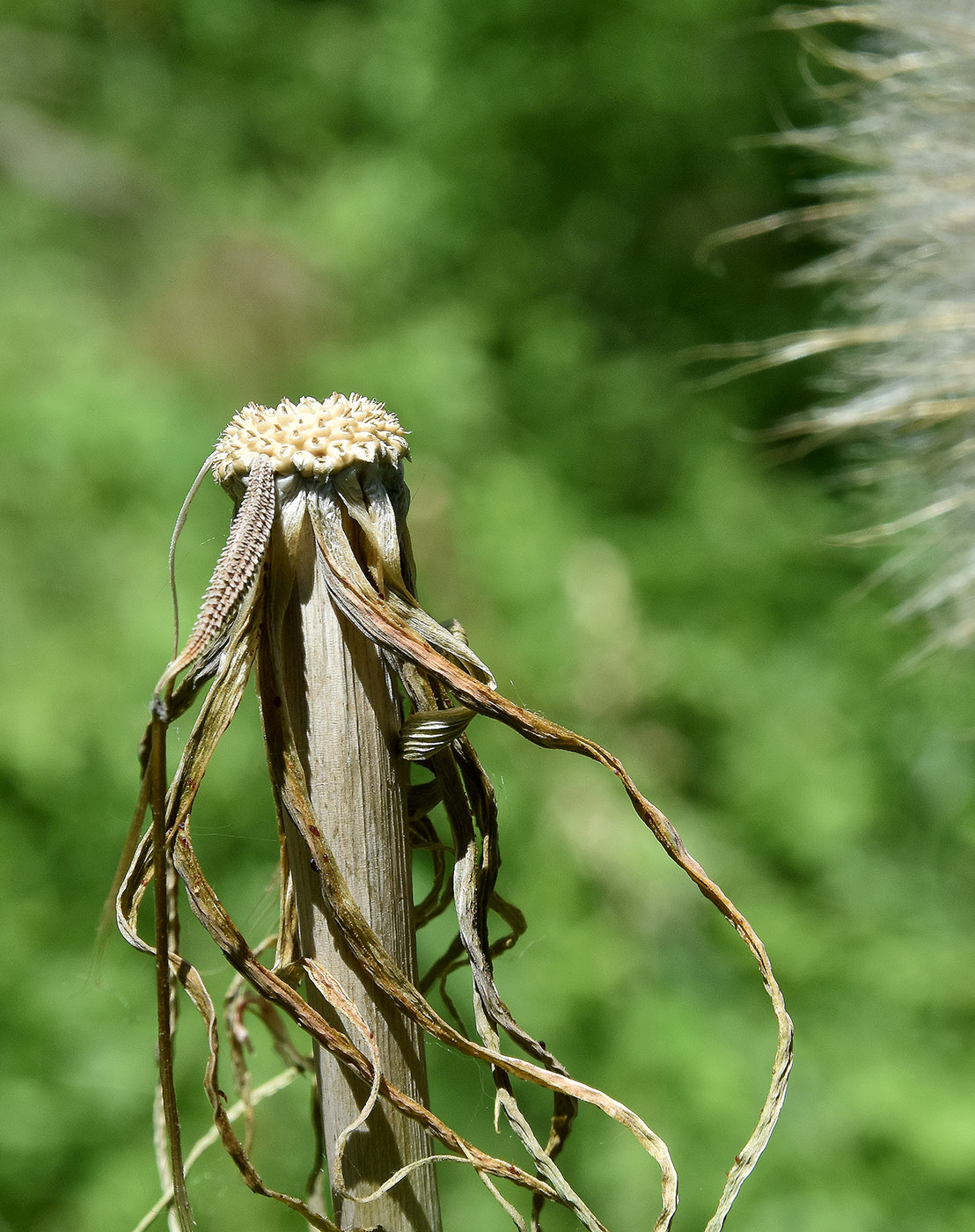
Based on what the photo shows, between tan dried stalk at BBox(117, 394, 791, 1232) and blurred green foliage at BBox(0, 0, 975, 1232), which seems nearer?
tan dried stalk at BBox(117, 394, 791, 1232)

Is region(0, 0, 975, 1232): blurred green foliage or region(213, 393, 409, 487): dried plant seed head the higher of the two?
region(213, 393, 409, 487): dried plant seed head

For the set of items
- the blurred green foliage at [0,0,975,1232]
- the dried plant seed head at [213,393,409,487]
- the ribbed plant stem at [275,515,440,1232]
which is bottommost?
the blurred green foliage at [0,0,975,1232]

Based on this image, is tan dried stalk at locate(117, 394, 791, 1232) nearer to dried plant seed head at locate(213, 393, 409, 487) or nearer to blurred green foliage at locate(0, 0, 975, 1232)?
dried plant seed head at locate(213, 393, 409, 487)

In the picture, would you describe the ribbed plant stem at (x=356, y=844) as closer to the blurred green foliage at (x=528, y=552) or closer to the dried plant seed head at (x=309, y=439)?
the dried plant seed head at (x=309, y=439)

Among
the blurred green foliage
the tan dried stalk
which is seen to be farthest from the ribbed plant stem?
the blurred green foliage

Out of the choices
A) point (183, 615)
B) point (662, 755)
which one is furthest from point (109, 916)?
point (662, 755)

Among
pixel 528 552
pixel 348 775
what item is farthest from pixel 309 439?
pixel 528 552

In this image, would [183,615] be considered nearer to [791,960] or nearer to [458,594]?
[458,594]
